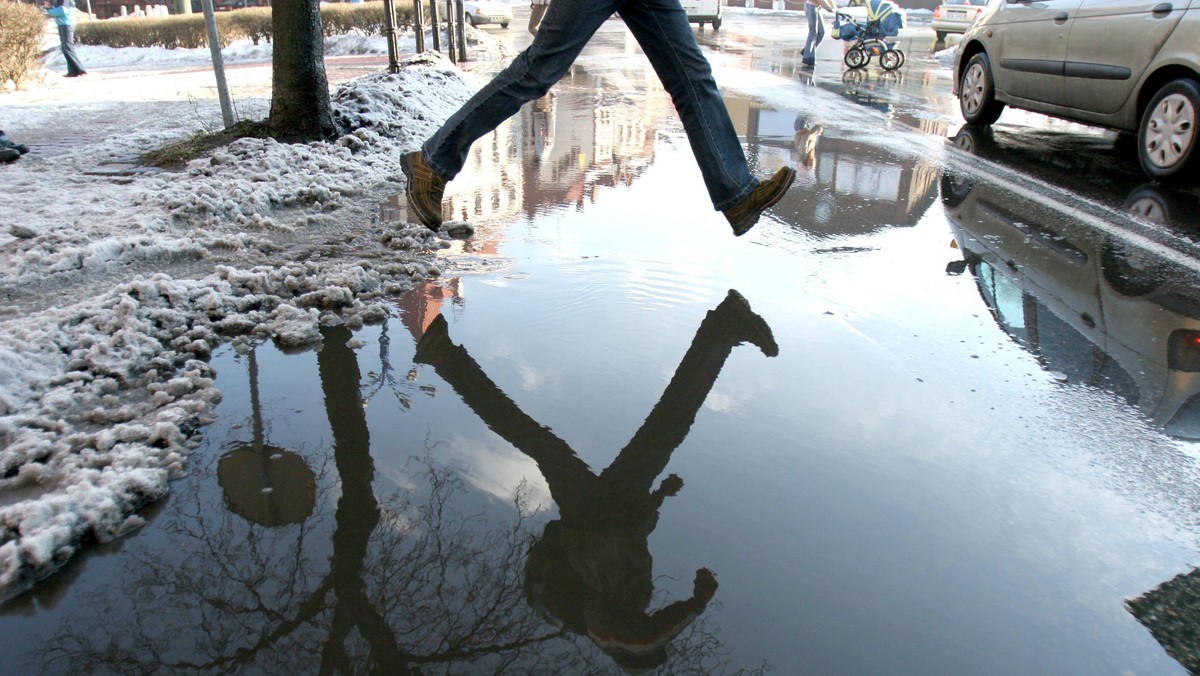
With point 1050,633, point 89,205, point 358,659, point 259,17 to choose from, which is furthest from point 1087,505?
point 259,17

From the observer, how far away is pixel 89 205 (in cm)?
519

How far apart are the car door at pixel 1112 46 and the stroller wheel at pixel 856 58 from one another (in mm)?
9454

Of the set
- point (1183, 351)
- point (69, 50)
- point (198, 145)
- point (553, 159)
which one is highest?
point (69, 50)

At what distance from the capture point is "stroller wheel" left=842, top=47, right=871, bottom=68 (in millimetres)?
17016

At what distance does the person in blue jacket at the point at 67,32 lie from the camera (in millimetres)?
17234

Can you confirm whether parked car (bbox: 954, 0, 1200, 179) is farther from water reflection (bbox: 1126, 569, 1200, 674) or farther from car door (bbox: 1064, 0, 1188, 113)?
water reflection (bbox: 1126, 569, 1200, 674)

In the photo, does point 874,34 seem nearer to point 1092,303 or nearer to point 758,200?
point 758,200

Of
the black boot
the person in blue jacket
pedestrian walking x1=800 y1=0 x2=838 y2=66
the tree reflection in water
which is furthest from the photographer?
pedestrian walking x1=800 y1=0 x2=838 y2=66

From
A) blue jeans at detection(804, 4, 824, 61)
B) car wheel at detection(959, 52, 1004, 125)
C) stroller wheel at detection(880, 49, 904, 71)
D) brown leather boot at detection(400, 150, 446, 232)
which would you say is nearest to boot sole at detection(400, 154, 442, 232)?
brown leather boot at detection(400, 150, 446, 232)

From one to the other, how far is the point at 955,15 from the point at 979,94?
63.3 feet

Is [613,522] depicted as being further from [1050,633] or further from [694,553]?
[1050,633]

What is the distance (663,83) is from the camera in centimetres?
441

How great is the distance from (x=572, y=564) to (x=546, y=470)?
48 centimetres

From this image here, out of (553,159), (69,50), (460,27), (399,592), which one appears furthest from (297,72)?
(69,50)
